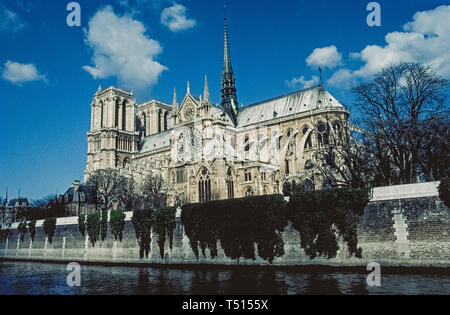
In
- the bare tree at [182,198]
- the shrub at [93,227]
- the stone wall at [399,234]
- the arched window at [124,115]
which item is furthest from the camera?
the arched window at [124,115]

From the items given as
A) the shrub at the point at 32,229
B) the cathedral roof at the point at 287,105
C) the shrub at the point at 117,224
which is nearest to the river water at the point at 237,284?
the shrub at the point at 117,224

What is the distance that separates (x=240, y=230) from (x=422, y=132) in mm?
14188

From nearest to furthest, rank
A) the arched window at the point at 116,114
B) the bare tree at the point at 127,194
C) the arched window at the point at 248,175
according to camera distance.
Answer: the arched window at the point at 248,175, the bare tree at the point at 127,194, the arched window at the point at 116,114

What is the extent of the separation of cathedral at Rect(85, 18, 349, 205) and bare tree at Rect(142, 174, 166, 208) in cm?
107

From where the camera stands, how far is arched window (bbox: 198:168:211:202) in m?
52.5

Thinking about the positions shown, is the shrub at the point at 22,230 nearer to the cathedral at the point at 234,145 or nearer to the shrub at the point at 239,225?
the cathedral at the point at 234,145

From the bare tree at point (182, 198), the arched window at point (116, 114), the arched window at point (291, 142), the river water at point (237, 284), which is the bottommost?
the river water at point (237, 284)

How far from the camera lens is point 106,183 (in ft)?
217

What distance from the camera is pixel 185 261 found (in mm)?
28703

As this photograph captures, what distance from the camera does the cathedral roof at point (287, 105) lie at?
5650 cm

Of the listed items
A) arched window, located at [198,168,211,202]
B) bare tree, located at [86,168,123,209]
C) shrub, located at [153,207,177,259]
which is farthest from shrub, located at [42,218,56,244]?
arched window, located at [198,168,211,202]

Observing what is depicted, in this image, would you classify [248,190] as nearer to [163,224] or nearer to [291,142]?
[291,142]

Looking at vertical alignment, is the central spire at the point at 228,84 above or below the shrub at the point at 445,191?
above

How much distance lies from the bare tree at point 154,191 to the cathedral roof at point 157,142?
14458mm
